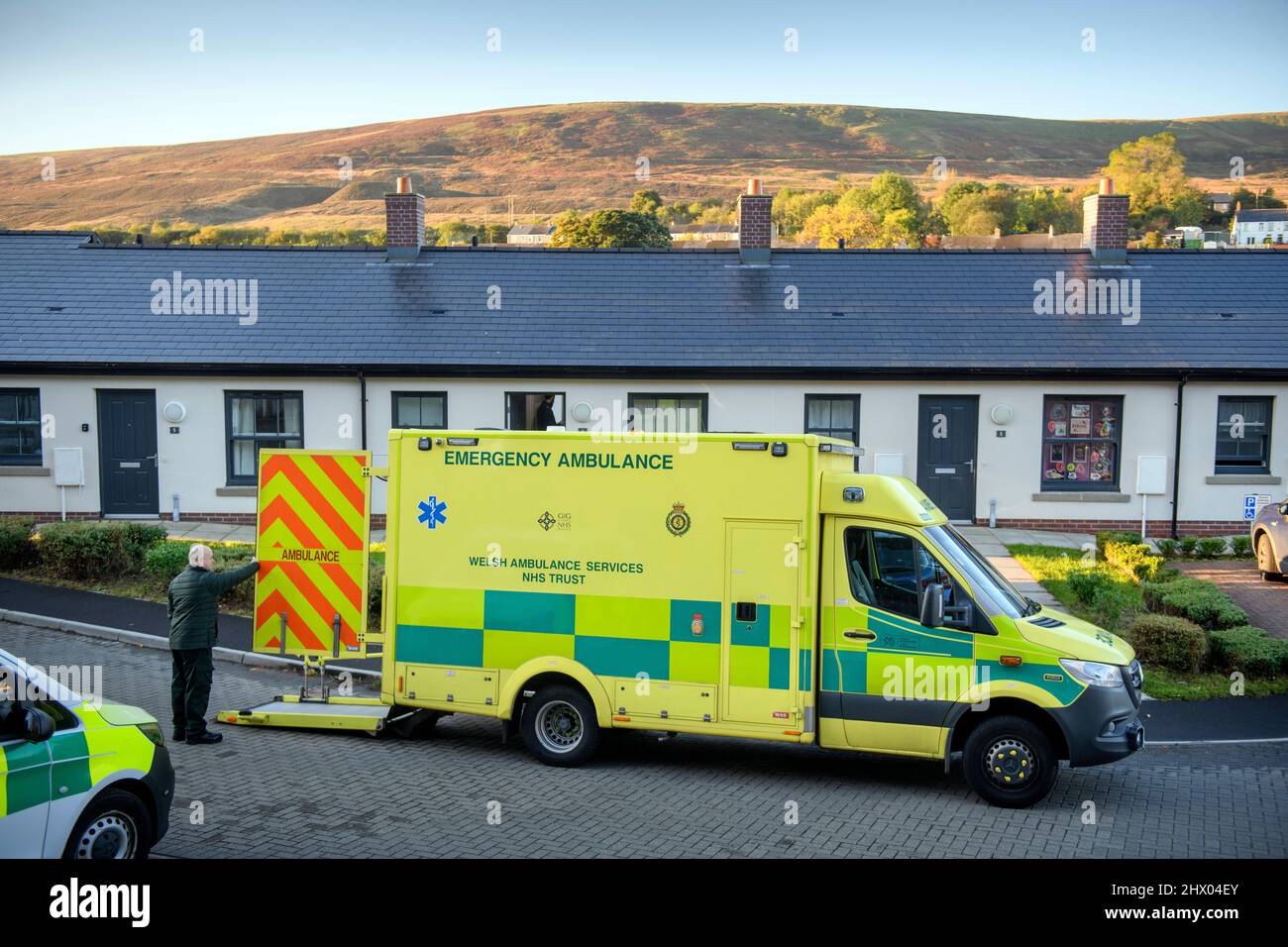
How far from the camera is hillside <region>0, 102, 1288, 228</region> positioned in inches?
5531

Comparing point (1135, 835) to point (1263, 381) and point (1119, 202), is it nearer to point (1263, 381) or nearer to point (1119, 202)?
point (1263, 381)

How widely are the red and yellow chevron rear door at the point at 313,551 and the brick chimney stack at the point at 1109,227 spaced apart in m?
20.5

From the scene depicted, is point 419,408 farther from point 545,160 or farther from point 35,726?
point 545,160

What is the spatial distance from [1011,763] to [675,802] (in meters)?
2.69

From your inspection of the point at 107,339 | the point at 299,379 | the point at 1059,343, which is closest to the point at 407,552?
the point at 299,379

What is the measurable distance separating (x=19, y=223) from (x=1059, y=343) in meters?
135

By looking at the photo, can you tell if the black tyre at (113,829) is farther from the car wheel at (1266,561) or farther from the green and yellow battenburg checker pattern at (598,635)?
the car wheel at (1266,561)

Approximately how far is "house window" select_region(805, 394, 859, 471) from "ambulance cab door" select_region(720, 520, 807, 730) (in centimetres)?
1266

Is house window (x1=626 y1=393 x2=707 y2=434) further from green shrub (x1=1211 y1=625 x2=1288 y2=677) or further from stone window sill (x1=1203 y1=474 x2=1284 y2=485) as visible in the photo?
green shrub (x1=1211 y1=625 x2=1288 y2=677)

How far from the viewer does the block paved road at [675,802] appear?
7.61 metres

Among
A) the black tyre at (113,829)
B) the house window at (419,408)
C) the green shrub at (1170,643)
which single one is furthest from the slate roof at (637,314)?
the black tyre at (113,829)

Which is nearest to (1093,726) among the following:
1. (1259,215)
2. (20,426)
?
(20,426)

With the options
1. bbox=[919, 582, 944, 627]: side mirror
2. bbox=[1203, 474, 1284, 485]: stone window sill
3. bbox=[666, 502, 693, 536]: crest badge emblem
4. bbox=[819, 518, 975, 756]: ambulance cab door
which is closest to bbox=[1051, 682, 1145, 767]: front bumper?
bbox=[819, 518, 975, 756]: ambulance cab door

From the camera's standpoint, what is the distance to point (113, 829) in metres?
6.39
